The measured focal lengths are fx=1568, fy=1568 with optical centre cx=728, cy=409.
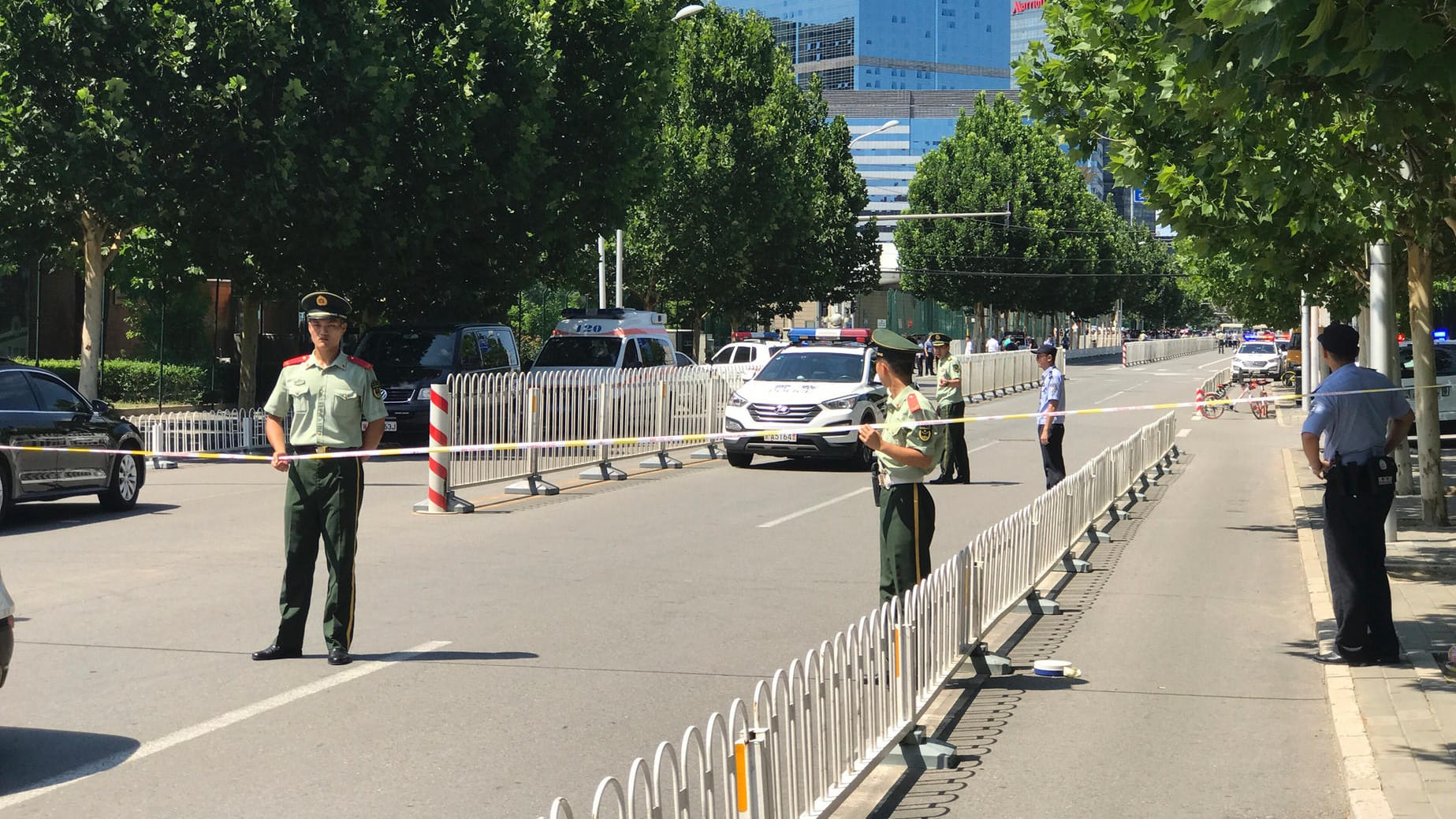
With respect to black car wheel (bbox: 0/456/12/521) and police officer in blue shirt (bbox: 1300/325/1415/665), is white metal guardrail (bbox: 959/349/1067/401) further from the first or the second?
police officer in blue shirt (bbox: 1300/325/1415/665)

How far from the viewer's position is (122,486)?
52.8 feet

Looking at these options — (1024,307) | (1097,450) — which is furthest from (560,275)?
(1024,307)

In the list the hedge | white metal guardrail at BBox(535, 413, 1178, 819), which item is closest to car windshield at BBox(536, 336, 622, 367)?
the hedge

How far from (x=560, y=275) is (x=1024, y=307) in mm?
54529

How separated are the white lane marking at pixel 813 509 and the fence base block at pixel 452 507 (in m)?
3.13

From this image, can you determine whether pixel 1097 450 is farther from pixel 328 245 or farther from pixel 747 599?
pixel 747 599

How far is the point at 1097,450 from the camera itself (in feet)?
87.1

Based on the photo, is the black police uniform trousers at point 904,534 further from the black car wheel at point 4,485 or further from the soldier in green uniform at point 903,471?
the black car wheel at point 4,485

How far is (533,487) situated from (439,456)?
8.55 feet

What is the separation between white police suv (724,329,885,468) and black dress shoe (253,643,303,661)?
1267 cm

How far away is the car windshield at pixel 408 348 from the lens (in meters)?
24.4

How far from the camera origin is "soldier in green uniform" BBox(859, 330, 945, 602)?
7.73m

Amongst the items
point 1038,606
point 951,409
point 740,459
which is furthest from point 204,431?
point 1038,606

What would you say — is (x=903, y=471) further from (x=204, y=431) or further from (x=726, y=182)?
(x=726, y=182)
